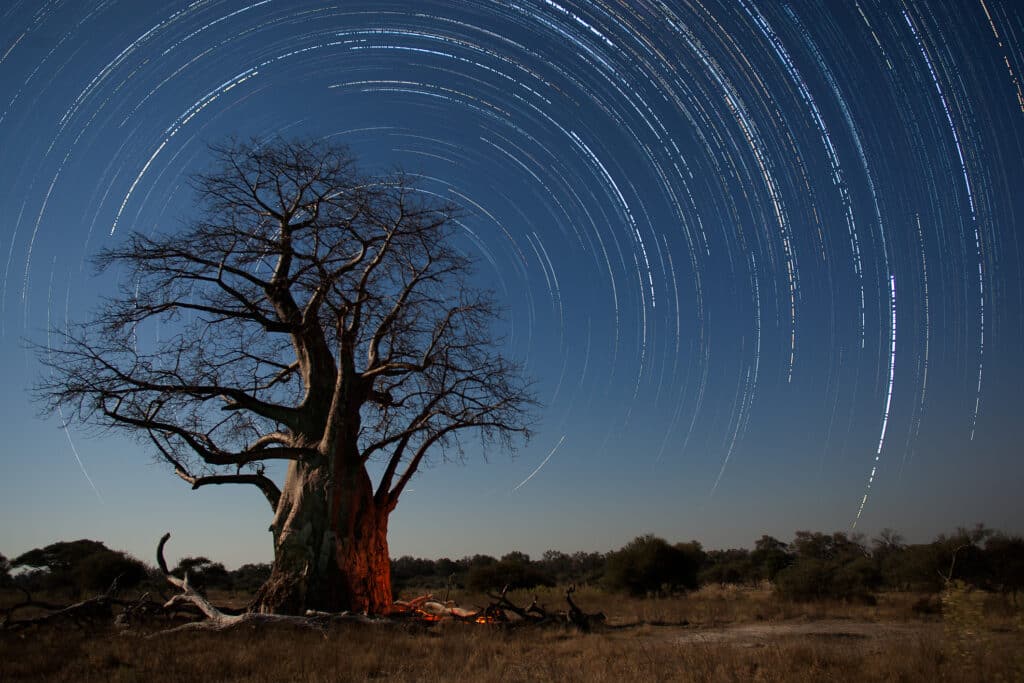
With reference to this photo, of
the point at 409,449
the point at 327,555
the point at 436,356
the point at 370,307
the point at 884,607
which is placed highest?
the point at 370,307

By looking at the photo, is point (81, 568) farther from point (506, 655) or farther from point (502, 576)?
point (506, 655)

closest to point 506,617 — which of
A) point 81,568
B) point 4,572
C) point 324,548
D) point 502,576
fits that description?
point 324,548

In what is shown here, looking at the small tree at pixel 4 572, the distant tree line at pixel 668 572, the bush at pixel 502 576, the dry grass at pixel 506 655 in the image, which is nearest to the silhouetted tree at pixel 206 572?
the distant tree line at pixel 668 572

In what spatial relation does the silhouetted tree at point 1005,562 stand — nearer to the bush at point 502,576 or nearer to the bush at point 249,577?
the bush at point 502,576

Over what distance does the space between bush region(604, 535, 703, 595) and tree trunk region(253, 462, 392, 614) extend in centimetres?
1526

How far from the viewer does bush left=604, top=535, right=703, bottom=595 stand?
2412cm

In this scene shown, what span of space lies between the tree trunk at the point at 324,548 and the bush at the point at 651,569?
15.3 meters

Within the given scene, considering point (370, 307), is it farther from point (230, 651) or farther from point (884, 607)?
point (884, 607)

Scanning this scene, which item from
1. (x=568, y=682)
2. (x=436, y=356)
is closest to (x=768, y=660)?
(x=568, y=682)

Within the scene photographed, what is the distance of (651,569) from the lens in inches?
949

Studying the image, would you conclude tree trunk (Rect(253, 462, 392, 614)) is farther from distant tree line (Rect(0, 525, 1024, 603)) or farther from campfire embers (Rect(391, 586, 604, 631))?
distant tree line (Rect(0, 525, 1024, 603))

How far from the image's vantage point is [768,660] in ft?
23.4

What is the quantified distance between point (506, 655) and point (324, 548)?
13.5 feet

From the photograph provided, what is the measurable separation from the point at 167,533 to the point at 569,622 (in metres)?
8.19
